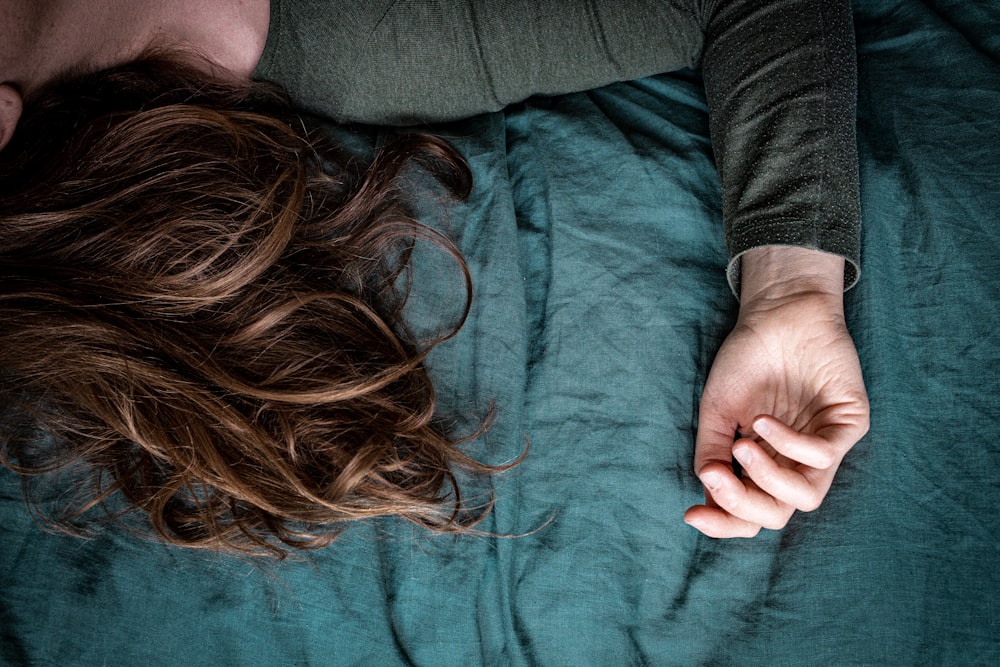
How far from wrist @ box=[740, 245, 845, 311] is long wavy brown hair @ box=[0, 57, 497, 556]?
36cm

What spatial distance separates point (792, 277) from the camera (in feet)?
2.71

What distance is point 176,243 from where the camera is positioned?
31.0 inches

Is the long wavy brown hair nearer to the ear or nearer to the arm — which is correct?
the ear

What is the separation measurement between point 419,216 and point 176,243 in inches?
11.3

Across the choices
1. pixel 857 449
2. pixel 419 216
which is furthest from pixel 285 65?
pixel 857 449

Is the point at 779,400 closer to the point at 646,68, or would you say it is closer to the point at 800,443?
the point at 800,443

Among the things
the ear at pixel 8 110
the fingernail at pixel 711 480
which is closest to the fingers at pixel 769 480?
the fingernail at pixel 711 480

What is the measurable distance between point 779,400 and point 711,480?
149 millimetres

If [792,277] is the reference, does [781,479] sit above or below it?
below

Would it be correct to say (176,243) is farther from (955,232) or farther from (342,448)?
(955,232)

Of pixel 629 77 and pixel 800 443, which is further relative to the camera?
pixel 629 77

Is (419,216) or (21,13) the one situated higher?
(21,13)

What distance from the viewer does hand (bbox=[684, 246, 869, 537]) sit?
736mm

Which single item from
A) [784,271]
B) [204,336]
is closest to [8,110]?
[204,336]
